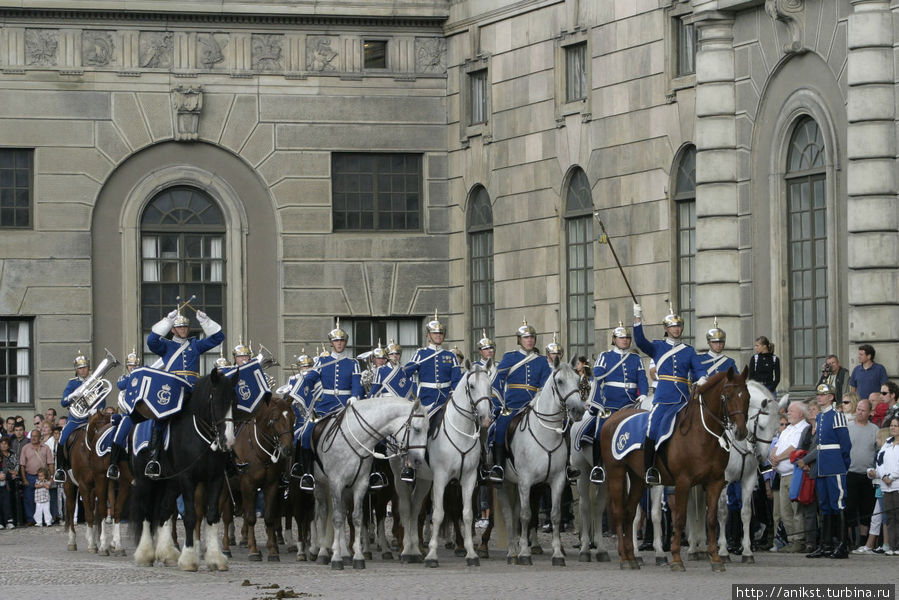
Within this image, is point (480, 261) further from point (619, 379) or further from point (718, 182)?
point (619, 379)

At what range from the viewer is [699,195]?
34.0 metres

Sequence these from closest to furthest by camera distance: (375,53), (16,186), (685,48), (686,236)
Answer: (685,48), (686,236), (16,186), (375,53)

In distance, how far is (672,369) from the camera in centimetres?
2319

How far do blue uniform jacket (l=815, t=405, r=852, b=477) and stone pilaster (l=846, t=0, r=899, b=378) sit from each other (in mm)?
4920

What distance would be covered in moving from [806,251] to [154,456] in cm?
1268

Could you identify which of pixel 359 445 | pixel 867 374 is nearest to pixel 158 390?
pixel 359 445

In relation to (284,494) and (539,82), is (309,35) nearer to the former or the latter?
(539,82)

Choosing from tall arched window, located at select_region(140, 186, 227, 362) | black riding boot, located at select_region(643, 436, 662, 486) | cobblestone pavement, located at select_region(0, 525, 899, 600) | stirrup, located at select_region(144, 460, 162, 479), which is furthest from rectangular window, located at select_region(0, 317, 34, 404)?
black riding boot, located at select_region(643, 436, 662, 486)

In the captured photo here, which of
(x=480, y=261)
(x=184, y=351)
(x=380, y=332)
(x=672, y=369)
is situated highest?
(x=480, y=261)

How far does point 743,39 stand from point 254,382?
40.7 ft

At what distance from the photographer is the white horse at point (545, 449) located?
933 inches

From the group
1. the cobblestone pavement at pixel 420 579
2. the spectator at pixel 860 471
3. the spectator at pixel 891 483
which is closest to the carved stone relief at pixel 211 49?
the cobblestone pavement at pixel 420 579

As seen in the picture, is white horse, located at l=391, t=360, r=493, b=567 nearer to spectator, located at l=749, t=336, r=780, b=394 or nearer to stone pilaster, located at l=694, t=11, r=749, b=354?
spectator, located at l=749, t=336, r=780, b=394

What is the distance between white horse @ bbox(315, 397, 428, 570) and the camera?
78.4ft
